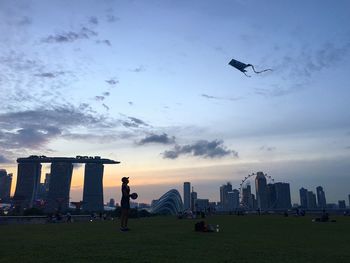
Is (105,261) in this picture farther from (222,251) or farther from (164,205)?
(164,205)

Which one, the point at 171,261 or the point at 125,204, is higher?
the point at 125,204

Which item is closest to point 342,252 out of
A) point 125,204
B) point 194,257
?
point 194,257

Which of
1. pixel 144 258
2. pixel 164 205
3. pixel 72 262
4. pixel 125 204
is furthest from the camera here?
pixel 164 205

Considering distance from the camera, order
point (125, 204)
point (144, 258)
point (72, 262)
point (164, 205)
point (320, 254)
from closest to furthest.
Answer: point (72, 262)
point (144, 258)
point (320, 254)
point (125, 204)
point (164, 205)

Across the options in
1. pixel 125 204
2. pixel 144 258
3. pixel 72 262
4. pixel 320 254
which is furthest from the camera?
pixel 125 204

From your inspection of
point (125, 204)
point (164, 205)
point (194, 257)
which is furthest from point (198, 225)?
point (164, 205)

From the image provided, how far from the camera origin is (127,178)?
20438 mm

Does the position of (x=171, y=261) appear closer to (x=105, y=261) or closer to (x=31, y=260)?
(x=105, y=261)

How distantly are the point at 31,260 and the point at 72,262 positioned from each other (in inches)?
46.3

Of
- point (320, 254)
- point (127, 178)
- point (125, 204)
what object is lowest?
point (320, 254)

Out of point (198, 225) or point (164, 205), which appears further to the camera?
point (164, 205)

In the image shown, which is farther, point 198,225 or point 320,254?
point 198,225

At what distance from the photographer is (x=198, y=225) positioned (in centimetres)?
1959

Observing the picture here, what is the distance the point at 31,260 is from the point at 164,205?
557 feet
